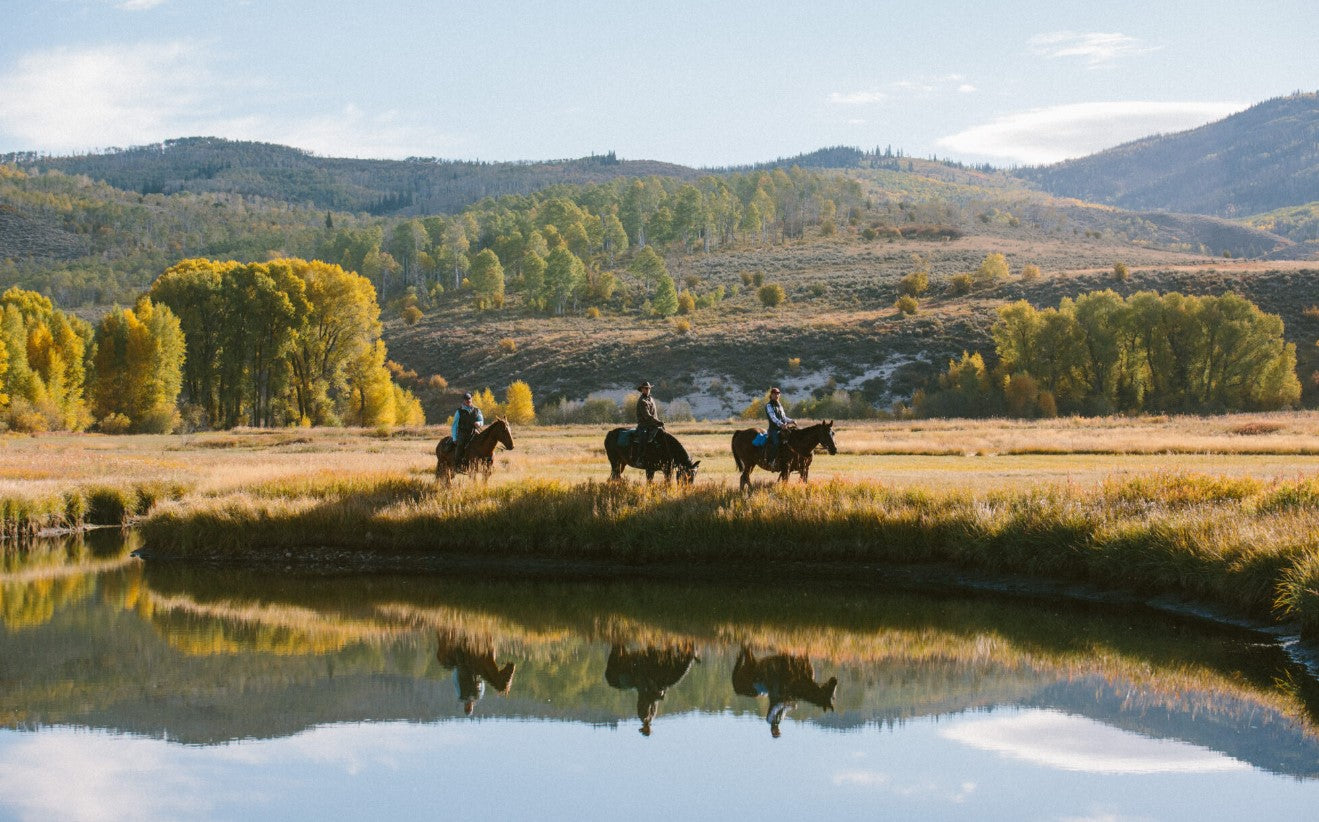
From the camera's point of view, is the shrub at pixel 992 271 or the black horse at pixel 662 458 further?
the shrub at pixel 992 271

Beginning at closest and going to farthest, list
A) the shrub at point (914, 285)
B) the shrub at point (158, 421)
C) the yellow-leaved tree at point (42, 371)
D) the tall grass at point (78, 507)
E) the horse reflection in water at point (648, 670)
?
the horse reflection in water at point (648, 670)
the tall grass at point (78, 507)
the yellow-leaved tree at point (42, 371)
the shrub at point (158, 421)
the shrub at point (914, 285)

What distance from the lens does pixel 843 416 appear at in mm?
85562

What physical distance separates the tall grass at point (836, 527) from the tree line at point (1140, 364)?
6514 cm

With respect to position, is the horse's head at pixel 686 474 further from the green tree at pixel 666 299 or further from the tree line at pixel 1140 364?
the green tree at pixel 666 299

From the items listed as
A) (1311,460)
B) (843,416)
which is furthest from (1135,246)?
(1311,460)

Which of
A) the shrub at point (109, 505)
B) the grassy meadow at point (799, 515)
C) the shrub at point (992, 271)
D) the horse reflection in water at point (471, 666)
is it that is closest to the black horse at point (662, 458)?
the grassy meadow at point (799, 515)

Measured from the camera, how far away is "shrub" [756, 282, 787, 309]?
5517 inches

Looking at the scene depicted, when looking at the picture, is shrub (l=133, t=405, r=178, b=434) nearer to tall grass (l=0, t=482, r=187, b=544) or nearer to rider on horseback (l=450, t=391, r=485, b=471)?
tall grass (l=0, t=482, r=187, b=544)

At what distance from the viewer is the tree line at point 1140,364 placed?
85562 millimetres

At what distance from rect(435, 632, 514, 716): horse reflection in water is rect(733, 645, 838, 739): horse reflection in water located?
10.4ft

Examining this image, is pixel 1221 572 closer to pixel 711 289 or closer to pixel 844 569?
pixel 844 569

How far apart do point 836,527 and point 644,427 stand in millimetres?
5597

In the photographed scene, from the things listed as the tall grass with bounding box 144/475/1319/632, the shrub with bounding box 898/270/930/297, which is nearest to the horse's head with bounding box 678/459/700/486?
the tall grass with bounding box 144/475/1319/632

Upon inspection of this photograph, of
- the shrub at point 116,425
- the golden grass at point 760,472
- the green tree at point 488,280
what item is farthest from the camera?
the green tree at point 488,280
